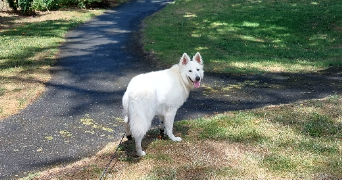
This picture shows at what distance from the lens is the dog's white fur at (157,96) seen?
18.2ft

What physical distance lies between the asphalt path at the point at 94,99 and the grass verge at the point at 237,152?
0.94m

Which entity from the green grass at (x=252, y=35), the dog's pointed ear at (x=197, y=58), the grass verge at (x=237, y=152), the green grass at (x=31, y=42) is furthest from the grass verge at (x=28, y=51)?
the dog's pointed ear at (x=197, y=58)

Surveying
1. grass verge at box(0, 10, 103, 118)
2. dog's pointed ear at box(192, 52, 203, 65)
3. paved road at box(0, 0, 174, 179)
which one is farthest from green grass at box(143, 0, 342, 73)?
dog's pointed ear at box(192, 52, 203, 65)

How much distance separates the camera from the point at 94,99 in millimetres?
10062

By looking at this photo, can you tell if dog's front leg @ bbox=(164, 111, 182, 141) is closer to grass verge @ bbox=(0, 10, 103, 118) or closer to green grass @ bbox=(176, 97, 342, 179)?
green grass @ bbox=(176, 97, 342, 179)

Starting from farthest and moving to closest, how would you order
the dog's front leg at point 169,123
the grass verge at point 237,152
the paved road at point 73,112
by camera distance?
the paved road at point 73,112, the dog's front leg at point 169,123, the grass verge at point 237,152

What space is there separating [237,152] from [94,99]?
5.19 metres

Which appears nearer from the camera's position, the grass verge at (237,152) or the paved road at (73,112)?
the grass verge at (237,152)

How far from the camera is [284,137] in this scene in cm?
666

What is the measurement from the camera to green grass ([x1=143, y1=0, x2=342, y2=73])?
14715 mm

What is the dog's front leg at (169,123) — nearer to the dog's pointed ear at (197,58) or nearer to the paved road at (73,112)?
the dog's pointed ear at (197,58)

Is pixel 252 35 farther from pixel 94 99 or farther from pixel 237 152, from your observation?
pixel 237 152

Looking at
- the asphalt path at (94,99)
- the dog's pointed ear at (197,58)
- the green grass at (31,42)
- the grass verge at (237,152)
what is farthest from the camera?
the green grass at (31,42)

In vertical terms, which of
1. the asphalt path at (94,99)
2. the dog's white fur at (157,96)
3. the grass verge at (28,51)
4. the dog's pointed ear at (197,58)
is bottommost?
the asphalt path at (94,99)
